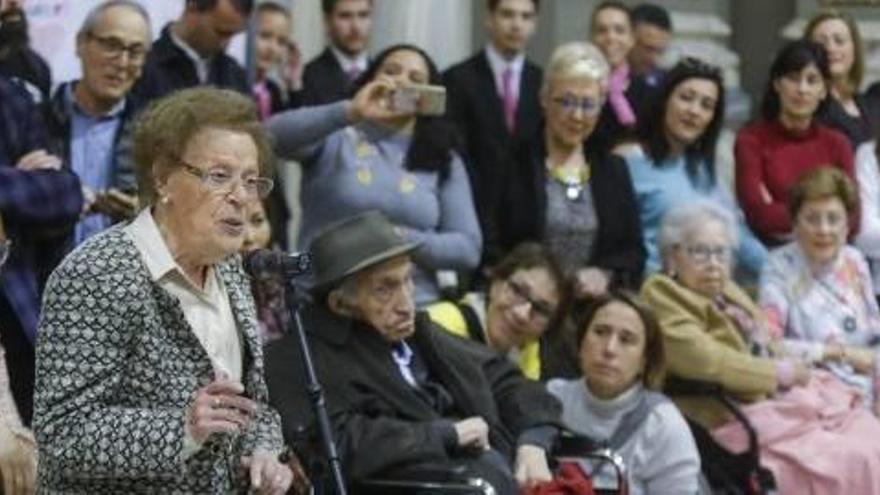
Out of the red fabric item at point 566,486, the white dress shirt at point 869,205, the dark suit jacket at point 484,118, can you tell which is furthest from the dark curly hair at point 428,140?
the white dress shirt at point 869,205

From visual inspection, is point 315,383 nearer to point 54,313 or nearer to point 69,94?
point 54,313

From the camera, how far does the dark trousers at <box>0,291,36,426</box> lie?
6.45 m

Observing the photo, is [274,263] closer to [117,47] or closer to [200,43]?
[117,47]

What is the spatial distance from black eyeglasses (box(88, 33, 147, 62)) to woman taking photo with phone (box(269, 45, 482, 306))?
0.83m

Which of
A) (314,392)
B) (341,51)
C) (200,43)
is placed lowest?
(314,392)

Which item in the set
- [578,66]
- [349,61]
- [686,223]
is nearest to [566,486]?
[686,223]

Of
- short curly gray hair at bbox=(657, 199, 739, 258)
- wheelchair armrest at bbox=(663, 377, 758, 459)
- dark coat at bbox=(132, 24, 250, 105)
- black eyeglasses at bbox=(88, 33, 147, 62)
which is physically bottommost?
wheelchair armrest at bbox=(663, 377, 758, 459)

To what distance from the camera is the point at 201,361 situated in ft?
16.5

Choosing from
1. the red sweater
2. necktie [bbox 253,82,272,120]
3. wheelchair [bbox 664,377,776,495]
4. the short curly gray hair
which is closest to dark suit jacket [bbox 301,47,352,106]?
necktie [bbox 253,82,272,120]

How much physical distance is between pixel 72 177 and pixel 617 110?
3.42 metres

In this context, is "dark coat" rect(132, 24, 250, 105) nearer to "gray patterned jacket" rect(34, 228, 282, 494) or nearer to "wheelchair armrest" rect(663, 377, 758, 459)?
"wheelchair armrest" rect(663, 377, 758, 459)

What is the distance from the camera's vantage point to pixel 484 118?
9.09m

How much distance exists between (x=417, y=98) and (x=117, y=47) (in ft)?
3.67

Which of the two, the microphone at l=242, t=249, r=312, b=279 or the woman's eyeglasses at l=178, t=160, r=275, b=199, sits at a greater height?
the woman's eyeglasses at l=178, t=160, r=275, b=199
